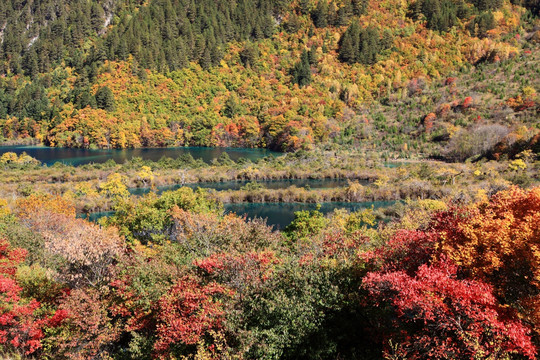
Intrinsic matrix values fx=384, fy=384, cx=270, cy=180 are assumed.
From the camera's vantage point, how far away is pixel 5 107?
169 metres

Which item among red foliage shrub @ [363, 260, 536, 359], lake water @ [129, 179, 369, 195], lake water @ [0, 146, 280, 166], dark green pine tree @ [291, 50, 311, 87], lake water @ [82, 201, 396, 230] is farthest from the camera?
dark green pine tree @ [291, 50, 311, 87]

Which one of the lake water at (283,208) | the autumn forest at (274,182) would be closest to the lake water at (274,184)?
the autumn forest at (274,182)

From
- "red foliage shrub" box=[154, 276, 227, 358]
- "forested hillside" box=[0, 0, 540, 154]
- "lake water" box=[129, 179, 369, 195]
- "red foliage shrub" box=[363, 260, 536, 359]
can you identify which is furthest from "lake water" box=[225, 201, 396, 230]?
"forested hillside" box=[0, 0, 540, 154]

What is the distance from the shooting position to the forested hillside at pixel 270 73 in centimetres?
12975

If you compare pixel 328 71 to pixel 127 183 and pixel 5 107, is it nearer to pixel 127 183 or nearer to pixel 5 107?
pixel 127 183

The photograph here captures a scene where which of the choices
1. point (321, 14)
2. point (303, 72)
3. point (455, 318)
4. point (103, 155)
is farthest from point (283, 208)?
point (321, 14)

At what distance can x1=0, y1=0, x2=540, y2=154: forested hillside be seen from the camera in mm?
129750

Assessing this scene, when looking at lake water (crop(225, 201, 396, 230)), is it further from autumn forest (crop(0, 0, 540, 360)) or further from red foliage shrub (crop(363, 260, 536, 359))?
red foliage shrub (crop(363, 260, 536, 359))

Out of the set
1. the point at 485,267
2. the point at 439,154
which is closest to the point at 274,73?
the point at 439,154

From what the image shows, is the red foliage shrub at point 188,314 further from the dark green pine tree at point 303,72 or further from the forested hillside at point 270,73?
the dark green pine tree at point 303,72

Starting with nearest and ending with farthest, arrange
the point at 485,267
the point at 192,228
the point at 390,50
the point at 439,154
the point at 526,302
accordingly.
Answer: the point at 526,302 → the point at 485,267 → the point at 192,228 → the point at 439,154 → the point at 390,50

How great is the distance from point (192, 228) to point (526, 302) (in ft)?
66.1

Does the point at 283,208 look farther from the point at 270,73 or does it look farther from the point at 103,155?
the point at 270,73

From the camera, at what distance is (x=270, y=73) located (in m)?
172
